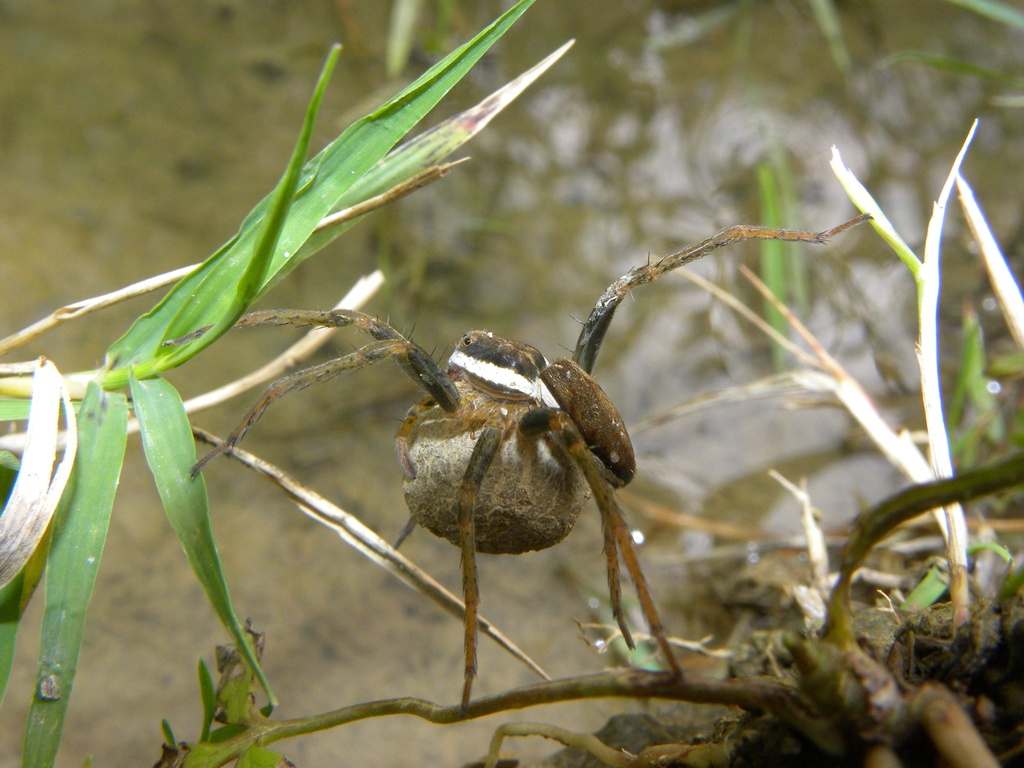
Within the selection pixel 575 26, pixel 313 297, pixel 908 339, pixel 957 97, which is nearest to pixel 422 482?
pixel 313 297

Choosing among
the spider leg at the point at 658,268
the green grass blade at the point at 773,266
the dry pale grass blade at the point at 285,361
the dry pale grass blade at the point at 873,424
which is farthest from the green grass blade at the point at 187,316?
the green grass blade at the point at 773,266

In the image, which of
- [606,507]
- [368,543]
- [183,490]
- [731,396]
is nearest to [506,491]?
[606,507]

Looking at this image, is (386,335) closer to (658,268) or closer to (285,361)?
(285,361)

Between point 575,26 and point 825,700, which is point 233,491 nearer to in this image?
point 825,700

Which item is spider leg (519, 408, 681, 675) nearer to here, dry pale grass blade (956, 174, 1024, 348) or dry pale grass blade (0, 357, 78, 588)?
dry pale grass blade (0, 357, 78, 588)

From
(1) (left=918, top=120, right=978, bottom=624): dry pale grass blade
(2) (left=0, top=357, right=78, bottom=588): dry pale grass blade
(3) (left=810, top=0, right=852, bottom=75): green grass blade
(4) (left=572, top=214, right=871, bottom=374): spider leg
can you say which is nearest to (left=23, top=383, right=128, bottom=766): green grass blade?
(2) (left=0, top=357, right=78, bottom=588): dry pale grass blade

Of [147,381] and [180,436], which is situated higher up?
[147,381]
